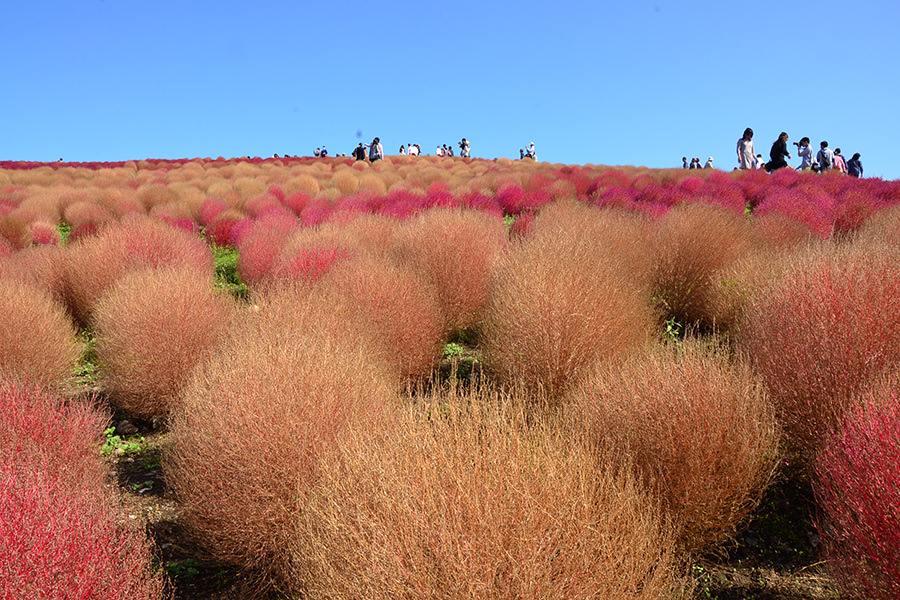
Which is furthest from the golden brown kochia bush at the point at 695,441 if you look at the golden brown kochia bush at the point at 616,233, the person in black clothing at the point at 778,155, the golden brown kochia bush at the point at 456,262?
the person in black clothing at the point at 778,155

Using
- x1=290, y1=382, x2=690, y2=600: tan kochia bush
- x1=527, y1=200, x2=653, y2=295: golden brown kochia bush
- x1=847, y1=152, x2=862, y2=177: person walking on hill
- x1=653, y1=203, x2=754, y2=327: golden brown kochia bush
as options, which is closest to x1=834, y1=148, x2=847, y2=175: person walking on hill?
x1=847, y1=152, x2=862, y2=177: person walking on hill

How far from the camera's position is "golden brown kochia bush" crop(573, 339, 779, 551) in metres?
3.25

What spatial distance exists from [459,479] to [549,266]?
306 cm

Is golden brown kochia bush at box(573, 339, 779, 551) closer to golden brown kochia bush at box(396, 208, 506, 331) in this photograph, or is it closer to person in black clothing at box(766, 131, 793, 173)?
golden brown kochia bush at box(396, 208, 506, 331)

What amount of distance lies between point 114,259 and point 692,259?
7.12 m

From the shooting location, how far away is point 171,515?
417 cm

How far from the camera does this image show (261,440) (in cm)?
329

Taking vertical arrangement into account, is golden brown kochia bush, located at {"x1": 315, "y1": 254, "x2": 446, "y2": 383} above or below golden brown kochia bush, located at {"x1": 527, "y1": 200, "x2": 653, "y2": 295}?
below

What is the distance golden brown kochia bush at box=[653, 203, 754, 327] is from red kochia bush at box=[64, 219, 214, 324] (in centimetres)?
548

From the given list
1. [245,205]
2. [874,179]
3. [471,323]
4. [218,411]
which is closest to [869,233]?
[471,323]

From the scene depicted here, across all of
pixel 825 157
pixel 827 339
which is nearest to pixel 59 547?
pixel 827 339

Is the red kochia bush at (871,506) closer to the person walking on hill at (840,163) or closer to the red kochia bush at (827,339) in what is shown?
the red kochia bush at (827,339)

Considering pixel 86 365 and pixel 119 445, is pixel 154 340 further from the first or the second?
pixel 86 365

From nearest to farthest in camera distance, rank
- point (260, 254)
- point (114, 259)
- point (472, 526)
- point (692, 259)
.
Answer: point (472, 526), point (692, 259), point (114, 259), point (260, 254)
